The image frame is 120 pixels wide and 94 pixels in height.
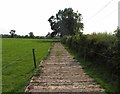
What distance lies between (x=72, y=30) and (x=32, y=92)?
3966 inches

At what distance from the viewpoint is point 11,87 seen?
1088 centimetres

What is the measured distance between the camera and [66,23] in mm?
112938

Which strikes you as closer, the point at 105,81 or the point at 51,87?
the point at 51,87

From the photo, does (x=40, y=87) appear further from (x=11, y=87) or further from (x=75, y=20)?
(x=75, y=20)

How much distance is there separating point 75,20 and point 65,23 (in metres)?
4.08

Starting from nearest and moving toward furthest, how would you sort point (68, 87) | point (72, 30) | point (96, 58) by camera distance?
point (68, 87) < point (96, 58) < point (72, 30)

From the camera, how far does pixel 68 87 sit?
10.7 meters

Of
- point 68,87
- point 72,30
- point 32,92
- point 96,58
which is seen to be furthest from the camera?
point 72,30

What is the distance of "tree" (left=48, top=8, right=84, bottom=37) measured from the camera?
4363 inches

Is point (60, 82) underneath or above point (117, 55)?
underneath

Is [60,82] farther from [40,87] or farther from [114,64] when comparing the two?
[114,64]

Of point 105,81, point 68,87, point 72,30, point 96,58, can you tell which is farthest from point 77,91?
point 72,30

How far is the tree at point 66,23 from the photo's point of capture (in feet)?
364

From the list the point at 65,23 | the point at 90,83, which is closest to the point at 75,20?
the point at 65,23
